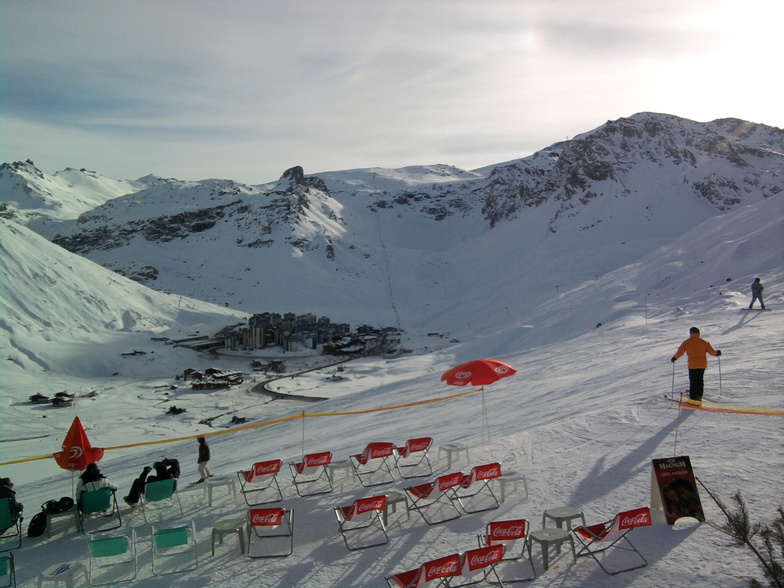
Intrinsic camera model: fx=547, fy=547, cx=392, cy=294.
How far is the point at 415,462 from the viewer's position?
35.4ft

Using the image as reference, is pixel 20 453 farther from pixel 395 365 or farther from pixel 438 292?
pixel 438 292

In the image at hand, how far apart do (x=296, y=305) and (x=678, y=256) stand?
45.3 meters

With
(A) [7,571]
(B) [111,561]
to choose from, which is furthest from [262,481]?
(A) [7,571]

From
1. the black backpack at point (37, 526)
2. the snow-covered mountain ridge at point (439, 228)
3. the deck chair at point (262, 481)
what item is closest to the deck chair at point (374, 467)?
the deck chair at point (262, 481)

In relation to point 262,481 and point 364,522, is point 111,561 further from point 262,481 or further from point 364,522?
point 364,522

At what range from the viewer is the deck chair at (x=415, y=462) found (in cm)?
1021

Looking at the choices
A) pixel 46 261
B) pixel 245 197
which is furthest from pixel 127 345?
pixel 245 197

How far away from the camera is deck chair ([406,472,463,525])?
8.23 metres

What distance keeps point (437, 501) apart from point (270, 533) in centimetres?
257

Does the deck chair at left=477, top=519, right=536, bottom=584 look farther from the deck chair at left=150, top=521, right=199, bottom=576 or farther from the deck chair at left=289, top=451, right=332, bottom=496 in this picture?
the deck chair at left=150, top=521, right=199, bottom=576

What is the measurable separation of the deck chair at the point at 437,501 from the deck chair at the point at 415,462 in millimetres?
1312

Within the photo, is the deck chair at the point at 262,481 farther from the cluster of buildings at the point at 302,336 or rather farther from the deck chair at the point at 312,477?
the cluster of buildings at the point at 302,336

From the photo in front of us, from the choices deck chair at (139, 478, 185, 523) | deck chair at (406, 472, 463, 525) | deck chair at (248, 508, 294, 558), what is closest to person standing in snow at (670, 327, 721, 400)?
deck chair at (406, 472, 463, 525)

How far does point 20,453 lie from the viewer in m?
21.2
